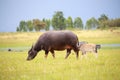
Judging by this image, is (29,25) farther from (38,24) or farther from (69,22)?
(69,22)

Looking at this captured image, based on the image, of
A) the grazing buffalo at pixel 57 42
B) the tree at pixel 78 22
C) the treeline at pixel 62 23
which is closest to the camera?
the grazing buffalo at pixel 57 42

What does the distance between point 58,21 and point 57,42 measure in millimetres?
105628

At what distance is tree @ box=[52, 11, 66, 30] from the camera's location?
12550cm

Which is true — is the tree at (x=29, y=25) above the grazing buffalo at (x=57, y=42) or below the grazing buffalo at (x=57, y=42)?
below

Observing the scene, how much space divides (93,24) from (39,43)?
128 meters

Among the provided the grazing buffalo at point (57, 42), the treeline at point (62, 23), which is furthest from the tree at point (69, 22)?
the grazing buffalo at point (57, 42)

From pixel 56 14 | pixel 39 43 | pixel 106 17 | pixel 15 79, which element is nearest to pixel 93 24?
pixel 106 17

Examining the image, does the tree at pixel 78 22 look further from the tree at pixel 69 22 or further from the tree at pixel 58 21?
the tree at pixel 58 21

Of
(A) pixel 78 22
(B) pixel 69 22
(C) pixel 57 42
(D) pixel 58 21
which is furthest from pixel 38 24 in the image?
(C) pixel 57 42

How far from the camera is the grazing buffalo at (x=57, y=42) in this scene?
823 inches

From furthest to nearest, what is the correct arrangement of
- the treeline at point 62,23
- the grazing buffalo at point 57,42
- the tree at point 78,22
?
the tree at point 78,22, the treeline at point 62,23, the grazing buffalo at point 57,42

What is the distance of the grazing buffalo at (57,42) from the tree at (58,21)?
10320 centimetres

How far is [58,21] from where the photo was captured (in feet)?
415

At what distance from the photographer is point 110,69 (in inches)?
521
